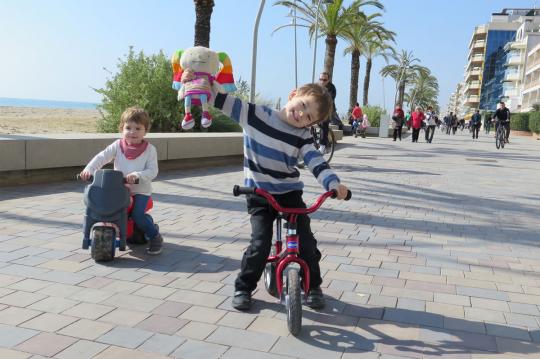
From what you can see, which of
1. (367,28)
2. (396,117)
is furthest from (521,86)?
(396,117)

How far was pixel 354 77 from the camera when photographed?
123ft

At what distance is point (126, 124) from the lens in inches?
180

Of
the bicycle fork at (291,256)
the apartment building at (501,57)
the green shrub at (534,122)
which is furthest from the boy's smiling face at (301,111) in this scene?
the apartment building at (501,57)

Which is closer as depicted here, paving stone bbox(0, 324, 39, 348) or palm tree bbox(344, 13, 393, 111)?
paving stone bbox(0, 324, 39, 348)

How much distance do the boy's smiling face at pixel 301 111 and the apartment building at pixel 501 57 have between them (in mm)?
91824

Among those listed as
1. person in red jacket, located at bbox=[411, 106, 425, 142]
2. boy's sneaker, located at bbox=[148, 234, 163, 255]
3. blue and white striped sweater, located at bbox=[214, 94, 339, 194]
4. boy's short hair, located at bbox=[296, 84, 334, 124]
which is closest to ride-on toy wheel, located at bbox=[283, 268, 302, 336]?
blue and white striped sweater, located at bbox=[214, 94, 339, 194]

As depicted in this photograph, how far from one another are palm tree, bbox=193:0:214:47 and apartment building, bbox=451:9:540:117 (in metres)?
83.0

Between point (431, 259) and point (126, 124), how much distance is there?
2.98 meters

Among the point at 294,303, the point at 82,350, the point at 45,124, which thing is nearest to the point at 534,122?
the point at 45,124

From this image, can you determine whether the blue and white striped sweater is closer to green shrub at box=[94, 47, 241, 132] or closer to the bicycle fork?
the bicycle fork

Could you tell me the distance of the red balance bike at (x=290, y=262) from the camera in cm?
312

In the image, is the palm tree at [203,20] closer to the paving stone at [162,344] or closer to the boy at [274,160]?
the boy at [274,160]

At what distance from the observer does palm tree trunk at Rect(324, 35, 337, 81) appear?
28.8 metres

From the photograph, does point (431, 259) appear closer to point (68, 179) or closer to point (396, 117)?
point (68, 179)
